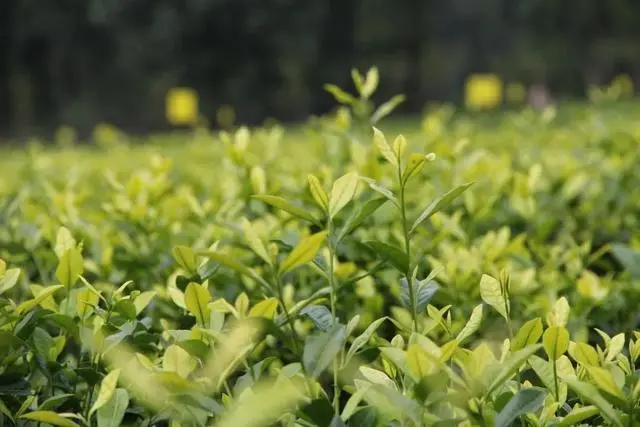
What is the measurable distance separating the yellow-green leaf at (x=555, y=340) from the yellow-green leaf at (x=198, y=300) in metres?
0.43

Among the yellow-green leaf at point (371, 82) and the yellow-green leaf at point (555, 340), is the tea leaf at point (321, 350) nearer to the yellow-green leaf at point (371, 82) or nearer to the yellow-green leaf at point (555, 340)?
the yellow-green leaf at point (555, 340)

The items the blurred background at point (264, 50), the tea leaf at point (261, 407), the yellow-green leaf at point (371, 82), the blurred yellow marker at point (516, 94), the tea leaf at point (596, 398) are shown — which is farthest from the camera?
the blurred background at point (264, 50)

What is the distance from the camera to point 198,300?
128cm

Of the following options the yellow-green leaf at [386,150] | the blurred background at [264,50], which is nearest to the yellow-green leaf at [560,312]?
the yellow-green leaf at [386,150]

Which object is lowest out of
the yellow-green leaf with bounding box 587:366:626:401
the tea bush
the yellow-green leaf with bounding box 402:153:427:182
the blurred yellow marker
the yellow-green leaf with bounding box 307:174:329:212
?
the blurred yellow marker

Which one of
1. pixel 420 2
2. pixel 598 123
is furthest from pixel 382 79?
pixel 598 123

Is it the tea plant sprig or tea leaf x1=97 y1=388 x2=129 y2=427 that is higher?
the tea plant sprig

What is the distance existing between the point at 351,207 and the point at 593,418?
1.05 m

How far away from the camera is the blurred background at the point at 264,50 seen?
25.9 meters

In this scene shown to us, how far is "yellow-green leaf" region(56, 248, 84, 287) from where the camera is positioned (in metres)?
1.43

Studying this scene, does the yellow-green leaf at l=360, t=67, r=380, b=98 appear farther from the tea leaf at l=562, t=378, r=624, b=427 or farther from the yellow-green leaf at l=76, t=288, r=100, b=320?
the tea leaf at l=562, t=378, r=624, b=427

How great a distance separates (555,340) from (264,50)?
25.7 m

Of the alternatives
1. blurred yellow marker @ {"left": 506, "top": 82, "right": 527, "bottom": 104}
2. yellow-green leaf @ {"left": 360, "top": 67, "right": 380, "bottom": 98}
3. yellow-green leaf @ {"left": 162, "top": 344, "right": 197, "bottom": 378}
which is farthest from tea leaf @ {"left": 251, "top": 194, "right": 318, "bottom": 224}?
blurred yellow marker @ {"left": 506, "top": 82, "right": 527, "bottom": 104}

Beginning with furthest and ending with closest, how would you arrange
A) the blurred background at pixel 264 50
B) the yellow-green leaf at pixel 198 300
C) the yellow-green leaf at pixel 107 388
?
the blurred background at pixel 264 50 → the yellow-green leaf at pixel 198 300 → the yellow-green leaf at pixel 107 388
